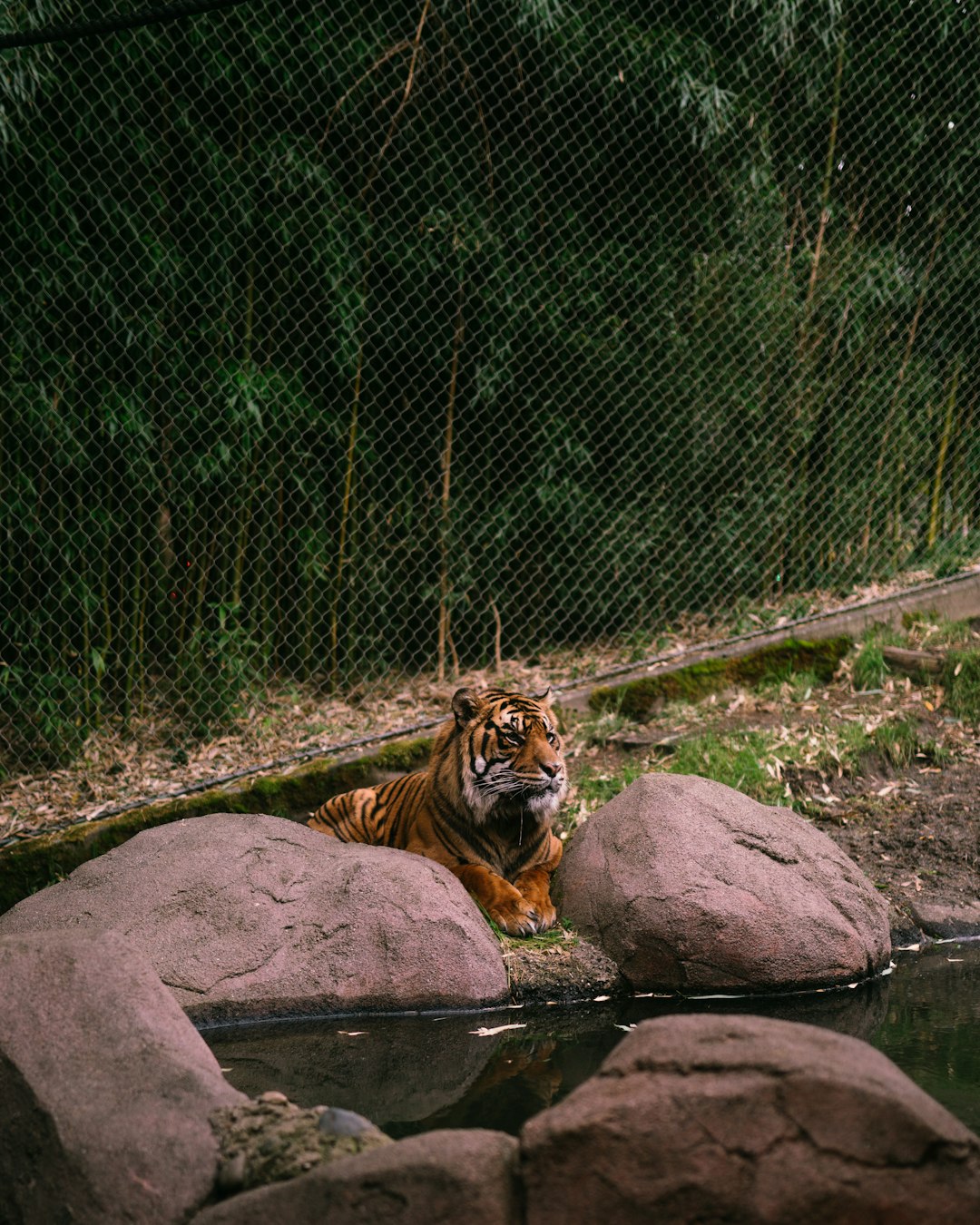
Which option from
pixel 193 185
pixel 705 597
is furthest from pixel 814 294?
pixel 193 185

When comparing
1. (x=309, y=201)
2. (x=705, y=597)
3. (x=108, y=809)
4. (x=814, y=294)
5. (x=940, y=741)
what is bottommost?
(x=940, y=741)

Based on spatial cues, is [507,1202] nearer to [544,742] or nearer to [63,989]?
[63,989]

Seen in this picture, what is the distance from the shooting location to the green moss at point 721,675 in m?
5.25

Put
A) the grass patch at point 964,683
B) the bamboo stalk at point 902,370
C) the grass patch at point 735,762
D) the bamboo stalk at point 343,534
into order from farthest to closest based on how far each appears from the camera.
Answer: the bamboo stalk at point 902,370 → the grass patch at point 964,683 → the bamboo stalk at point 343,534 → the grass patch at point 735,762

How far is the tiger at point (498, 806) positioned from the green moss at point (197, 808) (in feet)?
1.57

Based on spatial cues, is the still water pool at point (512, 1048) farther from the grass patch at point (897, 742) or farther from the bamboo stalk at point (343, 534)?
the bamboo stalk at point (343, 534)

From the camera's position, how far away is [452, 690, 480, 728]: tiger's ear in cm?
384

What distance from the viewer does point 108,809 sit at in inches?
164

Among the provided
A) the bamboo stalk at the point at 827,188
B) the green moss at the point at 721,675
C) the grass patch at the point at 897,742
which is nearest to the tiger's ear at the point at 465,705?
the green moss at the point at 721,675

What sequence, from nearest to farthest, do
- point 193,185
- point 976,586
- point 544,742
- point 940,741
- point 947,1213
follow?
point 947,1213, point 544,742, point 193,185, point 940,741, point 976,586

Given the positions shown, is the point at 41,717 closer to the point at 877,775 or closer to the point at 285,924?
the point at 285,924

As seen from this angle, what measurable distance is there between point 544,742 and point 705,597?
2504 millimetres

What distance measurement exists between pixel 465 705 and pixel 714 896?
3.41ft

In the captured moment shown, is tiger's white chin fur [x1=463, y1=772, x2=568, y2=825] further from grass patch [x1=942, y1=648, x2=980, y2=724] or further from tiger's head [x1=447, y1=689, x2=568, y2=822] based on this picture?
→ grass patch [x1=942, y1=648, x2=980, y2=724]
